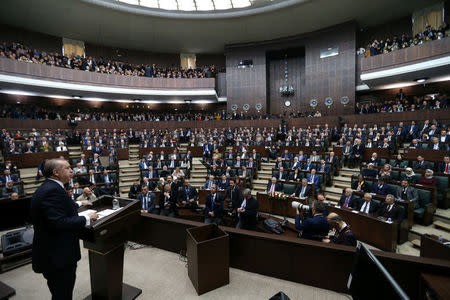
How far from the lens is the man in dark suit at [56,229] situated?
1.51 m

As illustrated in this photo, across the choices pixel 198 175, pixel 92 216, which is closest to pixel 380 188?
pixel 92 216

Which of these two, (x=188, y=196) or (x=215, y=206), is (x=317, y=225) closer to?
(x=215, y=206)

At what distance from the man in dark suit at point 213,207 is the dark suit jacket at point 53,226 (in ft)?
11.2

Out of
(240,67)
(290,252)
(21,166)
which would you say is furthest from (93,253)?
(240,67)

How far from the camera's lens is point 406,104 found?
11.9 meters

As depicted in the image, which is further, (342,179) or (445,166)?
(342,179)

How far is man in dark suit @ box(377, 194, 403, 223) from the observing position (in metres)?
3.96

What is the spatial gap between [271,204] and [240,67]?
14.1 meters

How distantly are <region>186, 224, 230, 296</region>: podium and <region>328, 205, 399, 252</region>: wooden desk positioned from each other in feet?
9.80

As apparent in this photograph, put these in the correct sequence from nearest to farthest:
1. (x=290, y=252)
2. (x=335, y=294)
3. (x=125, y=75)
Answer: (x=335, y=294) → (x=290, y=252) → (x=125, y=75)

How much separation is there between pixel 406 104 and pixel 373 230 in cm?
1107

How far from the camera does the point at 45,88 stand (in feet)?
40.7

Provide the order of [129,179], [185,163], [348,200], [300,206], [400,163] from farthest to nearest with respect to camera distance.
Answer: [185,163], [129,179], [400,163], [348,200], [300,206]

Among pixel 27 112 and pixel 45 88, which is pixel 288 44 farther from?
pixel 27 112
